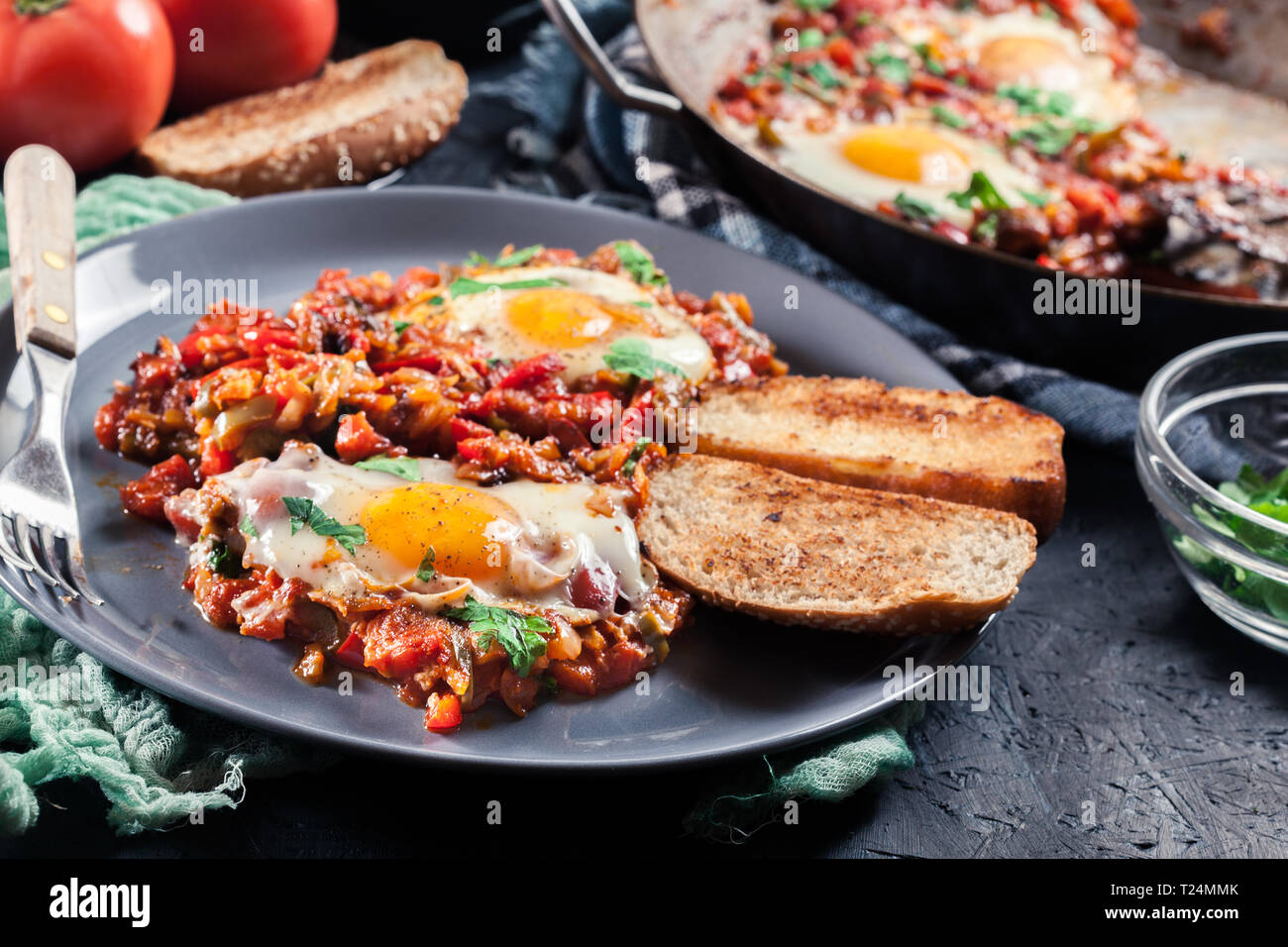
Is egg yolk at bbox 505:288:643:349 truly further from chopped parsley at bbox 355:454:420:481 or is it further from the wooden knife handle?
the wooden knife handle

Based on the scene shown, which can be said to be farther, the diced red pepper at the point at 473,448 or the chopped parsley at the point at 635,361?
the chopped parsley at the point at 635,361

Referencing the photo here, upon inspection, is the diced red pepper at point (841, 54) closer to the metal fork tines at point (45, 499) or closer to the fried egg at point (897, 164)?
the fried egg at point (897, 164)

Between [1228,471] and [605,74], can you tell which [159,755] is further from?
[1228,471]

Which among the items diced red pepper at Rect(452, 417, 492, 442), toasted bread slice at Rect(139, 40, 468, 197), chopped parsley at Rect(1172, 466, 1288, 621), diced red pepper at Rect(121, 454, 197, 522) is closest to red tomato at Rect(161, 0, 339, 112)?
toasted bread slice at Rect(139, 40, 468, 197)

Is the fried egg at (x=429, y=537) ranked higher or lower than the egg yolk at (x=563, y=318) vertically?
lower

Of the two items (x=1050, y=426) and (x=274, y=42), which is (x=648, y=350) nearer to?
(x=1050, y=426)

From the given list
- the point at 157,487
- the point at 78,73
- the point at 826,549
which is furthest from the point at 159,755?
the point at 78,73

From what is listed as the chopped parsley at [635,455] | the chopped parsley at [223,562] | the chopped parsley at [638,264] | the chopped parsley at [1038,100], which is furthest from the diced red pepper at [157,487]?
the chopped parsley at [1038,100]

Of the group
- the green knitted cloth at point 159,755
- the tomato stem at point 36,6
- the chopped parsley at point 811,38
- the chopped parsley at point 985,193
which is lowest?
the green knitted cloth at point 159,755
